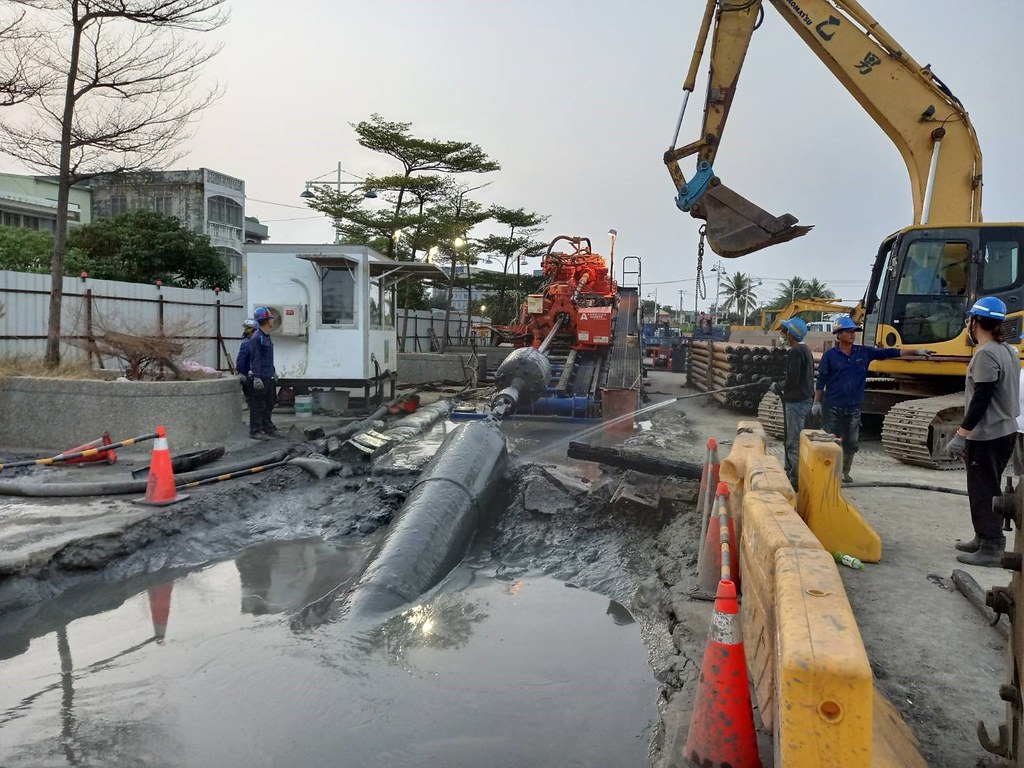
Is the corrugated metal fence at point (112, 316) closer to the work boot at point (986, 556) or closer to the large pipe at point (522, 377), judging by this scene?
the large pipe at point (522, 377)

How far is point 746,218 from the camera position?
361 inches

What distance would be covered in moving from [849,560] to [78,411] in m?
7.69

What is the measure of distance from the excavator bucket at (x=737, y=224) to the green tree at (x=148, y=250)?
1495cm

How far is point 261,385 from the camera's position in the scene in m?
8.77

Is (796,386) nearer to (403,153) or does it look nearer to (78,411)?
(78,411)

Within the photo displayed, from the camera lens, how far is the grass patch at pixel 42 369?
7.89m

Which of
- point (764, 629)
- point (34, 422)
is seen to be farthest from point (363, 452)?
point (764, 629)

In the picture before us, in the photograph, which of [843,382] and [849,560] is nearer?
[849,560]

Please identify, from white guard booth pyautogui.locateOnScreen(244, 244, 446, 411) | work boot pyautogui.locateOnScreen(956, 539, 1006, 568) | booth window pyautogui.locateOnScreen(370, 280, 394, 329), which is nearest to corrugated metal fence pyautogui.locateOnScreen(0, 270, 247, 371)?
white guard booth pyautogui.locateOnScreen(244, 244, 446, 411)

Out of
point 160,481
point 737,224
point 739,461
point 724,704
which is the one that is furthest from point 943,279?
point 160,481

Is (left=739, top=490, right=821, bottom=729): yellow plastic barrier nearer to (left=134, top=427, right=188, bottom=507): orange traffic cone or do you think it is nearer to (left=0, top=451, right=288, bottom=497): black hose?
(left=134, top=427, right=188, bottom=507): orange traffic cone

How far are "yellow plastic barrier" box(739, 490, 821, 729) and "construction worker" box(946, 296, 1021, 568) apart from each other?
90.3 inches

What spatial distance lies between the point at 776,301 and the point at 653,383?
7222 centimetres

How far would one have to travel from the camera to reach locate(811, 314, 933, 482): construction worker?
21.9 feet
